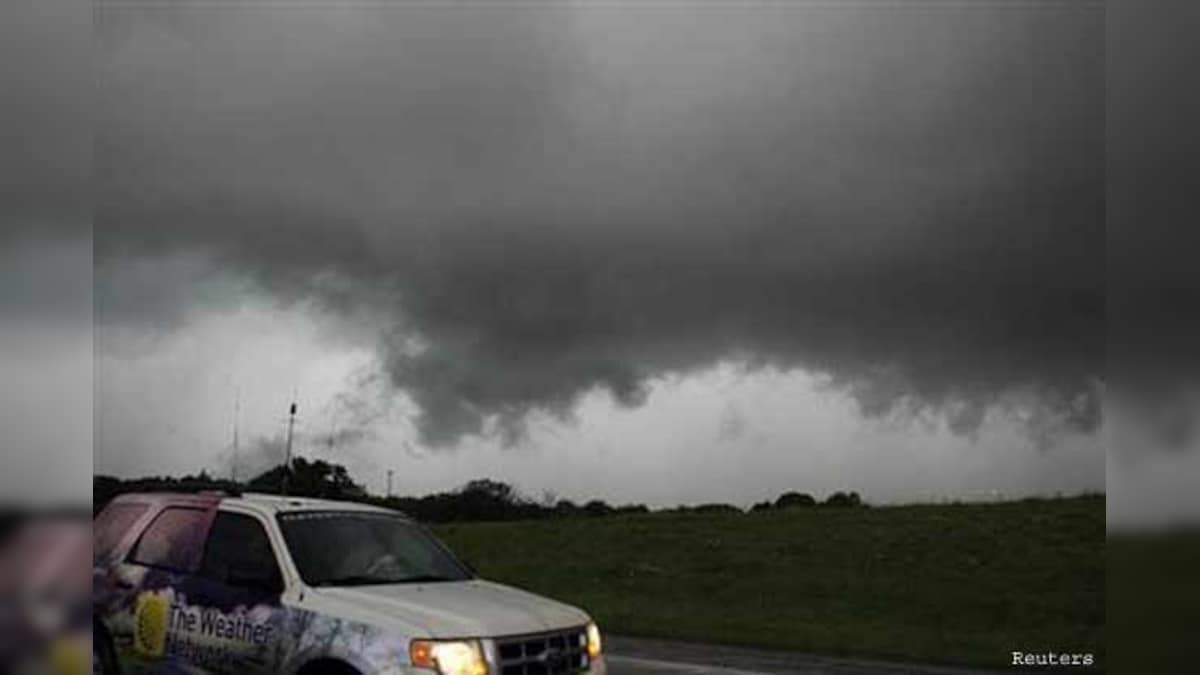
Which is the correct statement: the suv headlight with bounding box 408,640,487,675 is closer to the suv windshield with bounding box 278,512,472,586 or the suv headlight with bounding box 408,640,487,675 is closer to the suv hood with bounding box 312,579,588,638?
the suv hood with bounding box 312,579,588,638

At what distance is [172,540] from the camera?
26.6ft

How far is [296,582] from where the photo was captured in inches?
289

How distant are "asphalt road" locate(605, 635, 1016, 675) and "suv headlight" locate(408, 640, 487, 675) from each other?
688cm

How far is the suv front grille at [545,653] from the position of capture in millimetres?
6930

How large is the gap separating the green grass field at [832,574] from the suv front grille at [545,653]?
10.9m

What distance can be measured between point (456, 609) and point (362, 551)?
116 cm

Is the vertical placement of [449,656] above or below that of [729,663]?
above

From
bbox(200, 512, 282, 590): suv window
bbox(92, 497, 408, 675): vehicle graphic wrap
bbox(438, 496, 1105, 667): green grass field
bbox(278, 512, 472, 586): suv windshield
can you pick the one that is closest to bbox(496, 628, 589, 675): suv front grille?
bbox(92, 497, 408, 675): vehicle graphic wrap

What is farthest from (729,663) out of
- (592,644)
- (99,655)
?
(99,655)

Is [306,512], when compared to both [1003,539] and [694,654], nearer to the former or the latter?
[694,654]

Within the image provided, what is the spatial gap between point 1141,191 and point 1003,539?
37244 mm

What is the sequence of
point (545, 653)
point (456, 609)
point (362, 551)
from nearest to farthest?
point (456, 609) < point (545, 653) < point (362, 551)

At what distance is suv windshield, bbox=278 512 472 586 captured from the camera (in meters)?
7.60

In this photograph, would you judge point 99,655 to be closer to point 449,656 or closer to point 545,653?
point 449,656
